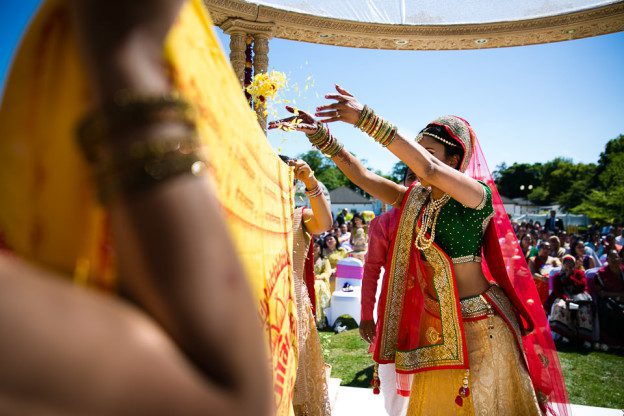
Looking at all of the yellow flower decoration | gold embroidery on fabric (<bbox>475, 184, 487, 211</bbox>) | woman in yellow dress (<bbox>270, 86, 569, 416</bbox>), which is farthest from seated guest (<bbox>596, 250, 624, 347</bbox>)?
the yellow flower decoration

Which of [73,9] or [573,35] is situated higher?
[573,35]

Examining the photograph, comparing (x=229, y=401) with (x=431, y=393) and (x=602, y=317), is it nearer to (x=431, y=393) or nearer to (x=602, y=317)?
(x=431, y=393)

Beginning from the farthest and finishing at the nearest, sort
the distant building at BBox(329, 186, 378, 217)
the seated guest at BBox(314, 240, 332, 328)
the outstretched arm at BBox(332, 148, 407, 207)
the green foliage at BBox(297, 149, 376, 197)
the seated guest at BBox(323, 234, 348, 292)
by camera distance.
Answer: the green foliage at BBox(297, 149, 376, 197)
the distant building at BBox(329, 186, 378, 217)
the seated guest at BBox(323, 234, 348, 292)
the seated guest at BBox(314, 240, 332, 328)
the outstretched arm at BBox(332, 148, 407, 207)

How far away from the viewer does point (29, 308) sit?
Answer: 34 centimetres

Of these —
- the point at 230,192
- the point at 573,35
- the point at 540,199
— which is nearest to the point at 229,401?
the point at 230,192

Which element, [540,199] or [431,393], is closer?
[431,393]

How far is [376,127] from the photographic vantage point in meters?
2.16

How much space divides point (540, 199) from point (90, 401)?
7147cm

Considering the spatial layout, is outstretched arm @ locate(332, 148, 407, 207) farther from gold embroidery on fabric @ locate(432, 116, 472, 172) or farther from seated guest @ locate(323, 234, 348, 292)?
seated guest @ locate(323, 234, 348, 292)

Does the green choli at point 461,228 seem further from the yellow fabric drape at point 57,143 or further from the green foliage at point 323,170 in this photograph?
the green foliage at point 323,170

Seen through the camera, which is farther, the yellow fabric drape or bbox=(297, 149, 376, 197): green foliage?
bbox=(297, 149, 376, 197): green foliage

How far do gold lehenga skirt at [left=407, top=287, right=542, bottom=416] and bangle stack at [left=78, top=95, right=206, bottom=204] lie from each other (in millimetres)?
2471

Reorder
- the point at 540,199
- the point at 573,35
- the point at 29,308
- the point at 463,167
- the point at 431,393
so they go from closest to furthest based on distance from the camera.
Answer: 1. the point at 29,308
2. the point at 431,393
3. the point at 463,167
4. the point at 573,35
5. the point at 540,199

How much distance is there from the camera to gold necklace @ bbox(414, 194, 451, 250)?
2.60m
